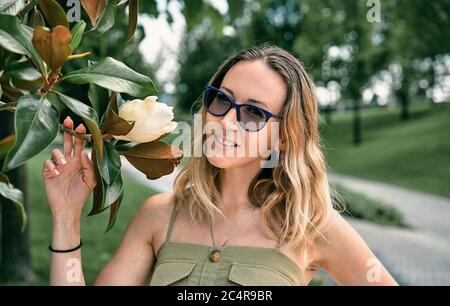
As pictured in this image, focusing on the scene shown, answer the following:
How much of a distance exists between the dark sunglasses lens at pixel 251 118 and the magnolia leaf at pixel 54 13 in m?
0.64

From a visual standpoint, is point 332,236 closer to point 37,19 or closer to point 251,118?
point 251,118

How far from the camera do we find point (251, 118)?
1.54 metres

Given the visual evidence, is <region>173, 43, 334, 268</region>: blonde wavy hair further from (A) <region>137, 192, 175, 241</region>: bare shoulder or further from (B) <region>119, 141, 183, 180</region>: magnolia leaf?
(B) <region>119, 141, 183, 180</region>: magnolia leaf

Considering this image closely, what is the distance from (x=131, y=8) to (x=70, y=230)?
0.45 metres

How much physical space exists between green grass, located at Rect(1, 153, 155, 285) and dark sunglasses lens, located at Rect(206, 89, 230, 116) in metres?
3.09

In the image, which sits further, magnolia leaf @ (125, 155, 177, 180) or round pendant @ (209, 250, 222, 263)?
round pendant @ (209, 250, 222, 263)

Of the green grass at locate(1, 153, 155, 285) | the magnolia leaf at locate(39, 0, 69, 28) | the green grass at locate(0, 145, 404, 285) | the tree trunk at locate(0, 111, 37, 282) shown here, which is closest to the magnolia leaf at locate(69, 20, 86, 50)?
the magnolia leaf at locate(39, 0, 69, 28)

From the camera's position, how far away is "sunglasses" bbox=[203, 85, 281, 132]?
153cm

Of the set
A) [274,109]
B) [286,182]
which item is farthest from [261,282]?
[274,109]

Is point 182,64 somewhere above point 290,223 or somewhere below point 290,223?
above

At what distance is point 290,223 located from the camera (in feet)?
5.43

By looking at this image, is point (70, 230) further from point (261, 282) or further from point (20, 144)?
point (261, 282)

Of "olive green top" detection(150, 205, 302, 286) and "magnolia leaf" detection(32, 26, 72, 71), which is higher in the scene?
"magnolia leaf" detection(32, 26, 72, 71)

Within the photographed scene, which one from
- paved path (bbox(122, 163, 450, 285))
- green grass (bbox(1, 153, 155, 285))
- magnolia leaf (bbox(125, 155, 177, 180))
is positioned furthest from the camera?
paved path (bbox(122, 163, 450, 285))
